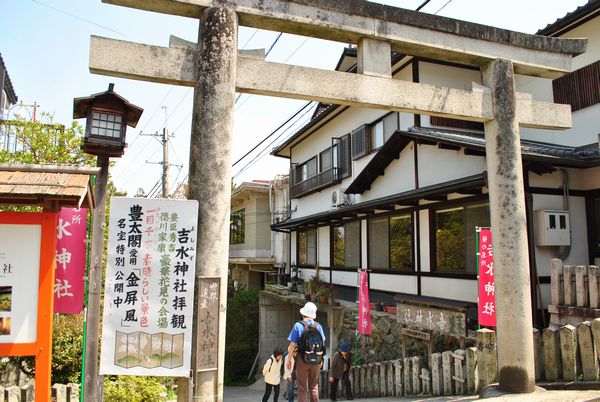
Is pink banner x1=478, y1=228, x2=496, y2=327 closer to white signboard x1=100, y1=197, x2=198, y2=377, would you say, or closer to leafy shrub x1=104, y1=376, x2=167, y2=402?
white signboard x1=100, y1=197, x2=198, y2=377

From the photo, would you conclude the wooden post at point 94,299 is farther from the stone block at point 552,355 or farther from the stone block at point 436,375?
the stone block at point 552,355

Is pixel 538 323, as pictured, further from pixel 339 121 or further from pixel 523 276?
pixel 339 121

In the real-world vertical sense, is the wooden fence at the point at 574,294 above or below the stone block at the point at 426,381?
above

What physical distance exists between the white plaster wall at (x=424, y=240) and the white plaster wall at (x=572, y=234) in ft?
10.1

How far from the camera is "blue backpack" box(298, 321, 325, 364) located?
24.2 ft

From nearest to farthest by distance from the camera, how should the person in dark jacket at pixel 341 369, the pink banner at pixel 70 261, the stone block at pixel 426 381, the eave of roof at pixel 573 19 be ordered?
the pink banner at pixel 70 261 → the stone block at pixel 426 381 → the eave of roof at pixel 573 19 → the person in dark jacket at pixel 341 369

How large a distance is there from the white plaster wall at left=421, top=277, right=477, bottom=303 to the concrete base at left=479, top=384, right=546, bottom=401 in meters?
4.11

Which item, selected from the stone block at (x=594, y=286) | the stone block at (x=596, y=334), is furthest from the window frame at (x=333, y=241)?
the stone block at (x=596, y=334)

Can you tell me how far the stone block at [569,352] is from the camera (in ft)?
23.1

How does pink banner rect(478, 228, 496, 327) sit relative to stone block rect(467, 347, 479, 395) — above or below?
above

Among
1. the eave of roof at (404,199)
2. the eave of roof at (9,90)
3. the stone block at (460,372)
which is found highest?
the eave of roof at (9,90)

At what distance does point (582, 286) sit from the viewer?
8.33 metres

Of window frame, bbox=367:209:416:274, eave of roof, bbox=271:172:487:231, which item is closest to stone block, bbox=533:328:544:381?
eave of roof, bbox=271:172:487:231

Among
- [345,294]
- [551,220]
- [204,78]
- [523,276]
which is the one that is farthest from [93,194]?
[345,294]
